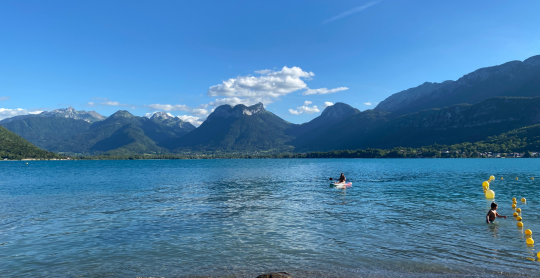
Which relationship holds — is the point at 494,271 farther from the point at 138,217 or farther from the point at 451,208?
the point at 138,217

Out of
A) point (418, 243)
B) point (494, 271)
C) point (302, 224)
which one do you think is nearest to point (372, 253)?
point (418, 243)

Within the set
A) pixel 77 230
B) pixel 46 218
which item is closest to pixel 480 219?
pixel 77 230

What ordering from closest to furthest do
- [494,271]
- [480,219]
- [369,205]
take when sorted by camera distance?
[494,271]
[480,219]
[369,205]

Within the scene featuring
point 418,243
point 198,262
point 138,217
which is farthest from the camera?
point 138,217

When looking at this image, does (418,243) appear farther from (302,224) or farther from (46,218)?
(46,218)

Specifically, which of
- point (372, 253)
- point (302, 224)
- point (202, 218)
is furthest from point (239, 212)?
point (372, 253)

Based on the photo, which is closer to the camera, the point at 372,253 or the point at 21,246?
the point at 372,253

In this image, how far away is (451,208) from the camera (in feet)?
114

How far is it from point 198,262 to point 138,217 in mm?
16054

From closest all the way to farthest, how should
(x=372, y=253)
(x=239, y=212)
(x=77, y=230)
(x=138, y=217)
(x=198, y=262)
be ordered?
(x=198, y=262)
(x=372, y=253)
(x=77, y=230)
(x=138, y=217)
(x=239, y=212)

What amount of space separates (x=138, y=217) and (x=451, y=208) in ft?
114

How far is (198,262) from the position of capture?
17.7 metres

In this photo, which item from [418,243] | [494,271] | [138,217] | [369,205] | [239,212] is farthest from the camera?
[369,205]

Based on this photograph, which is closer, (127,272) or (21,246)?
(127,272)
